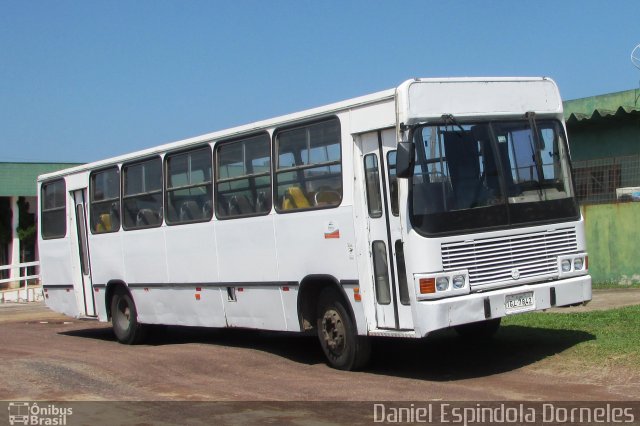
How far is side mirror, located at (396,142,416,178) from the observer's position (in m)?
9.58

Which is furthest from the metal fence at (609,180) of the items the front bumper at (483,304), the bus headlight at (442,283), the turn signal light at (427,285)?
the turn signal light at (427,285)

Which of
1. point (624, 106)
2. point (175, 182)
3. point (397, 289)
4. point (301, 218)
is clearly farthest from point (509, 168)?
point (624, 106)

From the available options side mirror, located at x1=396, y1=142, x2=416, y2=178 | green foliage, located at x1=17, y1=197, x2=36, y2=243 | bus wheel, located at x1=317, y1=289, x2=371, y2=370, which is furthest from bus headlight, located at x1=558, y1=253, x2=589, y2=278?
green foliage, located at x1=17, y1=197, x2=36, y2=243

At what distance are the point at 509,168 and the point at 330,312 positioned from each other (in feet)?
9.08

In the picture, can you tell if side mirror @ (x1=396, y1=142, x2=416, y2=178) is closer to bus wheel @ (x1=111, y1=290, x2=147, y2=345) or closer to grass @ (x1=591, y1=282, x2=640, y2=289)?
bus wheel @ (x1=111, y1=290, x2=147, y2=345)

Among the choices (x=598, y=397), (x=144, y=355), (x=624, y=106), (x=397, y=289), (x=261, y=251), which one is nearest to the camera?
(x=598, y=397)

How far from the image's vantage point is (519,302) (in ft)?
33.1

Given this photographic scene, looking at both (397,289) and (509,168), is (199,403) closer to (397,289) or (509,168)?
(397,289)

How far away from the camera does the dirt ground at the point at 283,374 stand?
937 centimetres

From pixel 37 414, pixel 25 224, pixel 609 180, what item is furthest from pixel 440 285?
pixel 25 224

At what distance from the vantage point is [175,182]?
14.3 meters

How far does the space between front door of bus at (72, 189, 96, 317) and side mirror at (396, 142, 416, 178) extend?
8658 mm

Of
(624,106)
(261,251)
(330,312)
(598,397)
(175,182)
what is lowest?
(598,397)

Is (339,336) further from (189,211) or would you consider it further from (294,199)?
(189,211)
